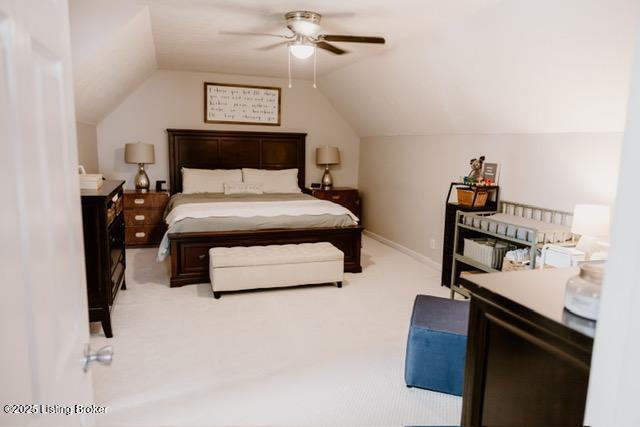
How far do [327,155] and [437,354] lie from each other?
4247 mm

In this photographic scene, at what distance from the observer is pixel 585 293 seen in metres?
1.04

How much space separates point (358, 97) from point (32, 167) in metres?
5.21

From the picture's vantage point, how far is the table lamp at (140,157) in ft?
A: 17.7

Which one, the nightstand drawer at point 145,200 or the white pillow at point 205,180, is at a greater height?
the white pillow at point 205,180

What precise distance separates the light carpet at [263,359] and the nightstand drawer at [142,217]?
4.75 feet

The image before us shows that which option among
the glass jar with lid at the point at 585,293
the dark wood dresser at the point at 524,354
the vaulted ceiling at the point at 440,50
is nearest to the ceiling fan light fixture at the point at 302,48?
the vaulted ceiling at the point at 440,50

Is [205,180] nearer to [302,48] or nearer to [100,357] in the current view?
[302,48]

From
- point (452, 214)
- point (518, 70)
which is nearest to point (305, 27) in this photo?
point (518, 70)

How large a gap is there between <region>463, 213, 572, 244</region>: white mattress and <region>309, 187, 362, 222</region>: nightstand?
2695 millimetres

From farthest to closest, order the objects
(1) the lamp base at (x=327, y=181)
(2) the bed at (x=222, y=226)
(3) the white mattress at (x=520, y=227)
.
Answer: (1) the lamp base at (x=327, y=181) < (2) the bed at (x=222, y=226) < (3) the white mattress at (x=520, y=227)

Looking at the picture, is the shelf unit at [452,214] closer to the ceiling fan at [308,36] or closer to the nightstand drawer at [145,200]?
the ceiling fan at [308,36]

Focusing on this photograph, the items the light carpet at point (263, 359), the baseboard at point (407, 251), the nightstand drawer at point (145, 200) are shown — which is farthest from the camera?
the nightstand drawer at point (145, 200)

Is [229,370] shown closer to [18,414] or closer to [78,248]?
[78,248]

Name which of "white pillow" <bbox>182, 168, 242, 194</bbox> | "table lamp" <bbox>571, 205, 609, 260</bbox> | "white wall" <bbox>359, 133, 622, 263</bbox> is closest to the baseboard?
"white wall" <bbox>359, 133, 622, 263</bbox>
